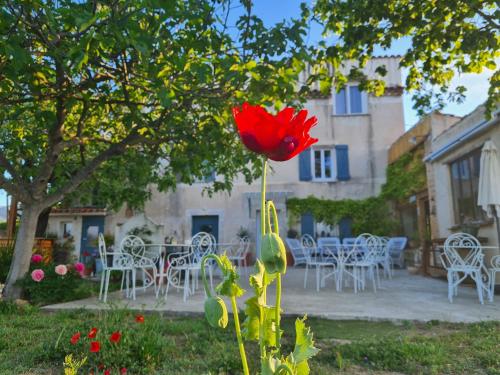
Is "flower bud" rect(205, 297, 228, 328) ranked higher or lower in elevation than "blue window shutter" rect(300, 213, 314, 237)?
lower

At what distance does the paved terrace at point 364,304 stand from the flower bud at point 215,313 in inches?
111

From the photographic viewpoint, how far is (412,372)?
2.44 metres

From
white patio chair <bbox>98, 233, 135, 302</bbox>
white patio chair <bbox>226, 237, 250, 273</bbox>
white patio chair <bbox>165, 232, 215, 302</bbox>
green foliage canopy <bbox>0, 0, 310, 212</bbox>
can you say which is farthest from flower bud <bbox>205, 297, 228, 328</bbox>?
white patio chair <bbox>226, 237, 250, 273</bbox>

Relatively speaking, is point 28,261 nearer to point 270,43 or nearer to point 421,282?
point 270,43

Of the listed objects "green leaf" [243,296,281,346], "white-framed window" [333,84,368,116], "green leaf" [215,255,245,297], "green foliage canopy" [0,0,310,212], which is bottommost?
"green leaf" [243,296,281,346]

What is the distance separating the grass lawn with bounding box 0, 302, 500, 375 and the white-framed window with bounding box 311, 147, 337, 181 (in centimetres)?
953

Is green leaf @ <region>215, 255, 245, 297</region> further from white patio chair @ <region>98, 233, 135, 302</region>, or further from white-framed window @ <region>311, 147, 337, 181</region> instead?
white-framed window @ <region>311, 147, 337, 181</region>

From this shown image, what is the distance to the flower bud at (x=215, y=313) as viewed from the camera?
930mm

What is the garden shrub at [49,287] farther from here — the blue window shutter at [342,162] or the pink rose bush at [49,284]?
the blue window shutter at [342,162]

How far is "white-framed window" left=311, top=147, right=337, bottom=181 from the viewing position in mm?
12938

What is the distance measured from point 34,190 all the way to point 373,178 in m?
10.4

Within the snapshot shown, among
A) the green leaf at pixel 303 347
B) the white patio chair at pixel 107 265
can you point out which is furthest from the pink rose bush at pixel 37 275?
the green leaf at pixel 303 347

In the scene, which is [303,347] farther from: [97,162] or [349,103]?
[349,103]

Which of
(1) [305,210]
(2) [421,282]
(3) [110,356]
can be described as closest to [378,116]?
(1) [305,210]
